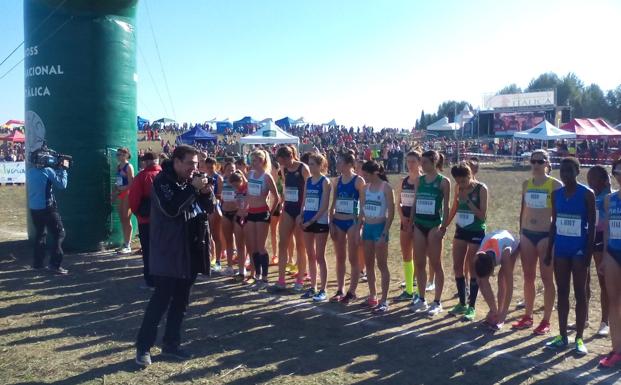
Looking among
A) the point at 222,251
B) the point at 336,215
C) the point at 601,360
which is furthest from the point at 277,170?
the point at 601,360

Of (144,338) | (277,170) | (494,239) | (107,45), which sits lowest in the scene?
(144,338)

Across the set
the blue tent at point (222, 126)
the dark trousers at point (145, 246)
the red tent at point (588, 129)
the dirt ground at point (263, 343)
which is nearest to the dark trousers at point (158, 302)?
the dirt ground at point (263, 343)

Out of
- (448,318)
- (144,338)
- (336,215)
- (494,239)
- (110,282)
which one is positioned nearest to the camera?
(144,338)

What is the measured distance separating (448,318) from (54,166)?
602cm

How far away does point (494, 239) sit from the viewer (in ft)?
19.1

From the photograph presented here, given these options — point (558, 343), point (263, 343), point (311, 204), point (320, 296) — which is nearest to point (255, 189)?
point (311, 204)

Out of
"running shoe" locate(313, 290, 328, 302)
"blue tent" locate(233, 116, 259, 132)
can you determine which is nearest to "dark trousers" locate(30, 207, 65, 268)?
"running shoe" locate(313, 290, 328, 302)

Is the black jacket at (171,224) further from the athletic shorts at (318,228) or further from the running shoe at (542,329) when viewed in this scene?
the running shoe at (542,329)

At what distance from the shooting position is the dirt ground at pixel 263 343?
4699mm

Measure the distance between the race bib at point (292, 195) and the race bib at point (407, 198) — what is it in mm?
1424

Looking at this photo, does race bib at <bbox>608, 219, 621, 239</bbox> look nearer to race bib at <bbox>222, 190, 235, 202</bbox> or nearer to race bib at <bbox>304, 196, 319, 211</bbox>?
race bib at <bbox>304, 196, 319, 211</bbox>

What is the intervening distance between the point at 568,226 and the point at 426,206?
5.49ft

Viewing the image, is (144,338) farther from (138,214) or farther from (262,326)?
(138,214)

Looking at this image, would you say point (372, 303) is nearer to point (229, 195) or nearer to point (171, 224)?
point (229, 195)
